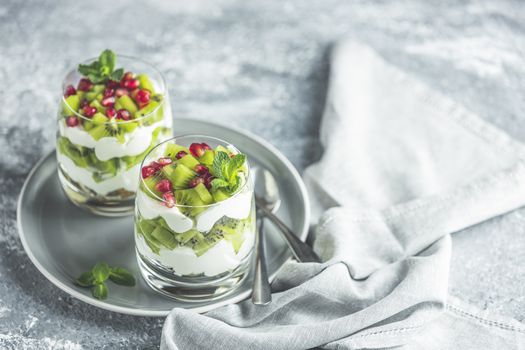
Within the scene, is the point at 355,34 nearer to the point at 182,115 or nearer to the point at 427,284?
the point at 182,115

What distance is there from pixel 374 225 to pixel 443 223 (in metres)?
0.16

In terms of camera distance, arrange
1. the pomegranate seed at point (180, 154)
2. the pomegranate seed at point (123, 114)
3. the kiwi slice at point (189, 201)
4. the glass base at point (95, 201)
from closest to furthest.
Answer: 1. the kiwi slice at point (189, 201)
2. the pomegranate seed at point (180, 154)
3. the pomegranate seed at point (123, 114)
4. the glass base at point (95, 201)

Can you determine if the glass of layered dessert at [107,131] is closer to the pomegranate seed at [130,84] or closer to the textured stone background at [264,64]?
the pomegranate seed at [130,84]

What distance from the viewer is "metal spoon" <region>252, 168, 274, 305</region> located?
137 cm

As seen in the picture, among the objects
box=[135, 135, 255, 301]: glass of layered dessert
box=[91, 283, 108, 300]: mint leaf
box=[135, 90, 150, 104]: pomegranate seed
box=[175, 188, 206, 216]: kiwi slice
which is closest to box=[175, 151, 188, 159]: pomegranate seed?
box=[135, 135, 255, 301]: glass of layered dessert

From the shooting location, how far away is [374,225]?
1.56 meters

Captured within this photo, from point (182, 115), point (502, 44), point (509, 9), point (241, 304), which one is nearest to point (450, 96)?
point (502, 44)

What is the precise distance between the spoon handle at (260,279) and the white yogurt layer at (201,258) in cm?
7

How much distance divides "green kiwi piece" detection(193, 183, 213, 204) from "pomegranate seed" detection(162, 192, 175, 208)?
0.15 ft

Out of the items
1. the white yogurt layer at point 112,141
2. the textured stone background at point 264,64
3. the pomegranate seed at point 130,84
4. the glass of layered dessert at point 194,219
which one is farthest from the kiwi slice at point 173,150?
the textured stone background at point 264,64

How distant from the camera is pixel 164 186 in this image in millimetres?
1254

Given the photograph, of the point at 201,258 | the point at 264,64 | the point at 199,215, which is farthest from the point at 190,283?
the point at 264,64

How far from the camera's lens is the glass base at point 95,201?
1.53m

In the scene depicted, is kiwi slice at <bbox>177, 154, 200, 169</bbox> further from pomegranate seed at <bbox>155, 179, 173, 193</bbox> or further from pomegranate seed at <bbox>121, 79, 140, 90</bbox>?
pomegranate seed at <bbox>121, 79, 140, 90</bbox>
